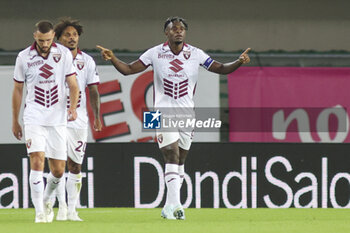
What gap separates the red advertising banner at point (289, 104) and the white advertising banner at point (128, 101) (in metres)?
0.30

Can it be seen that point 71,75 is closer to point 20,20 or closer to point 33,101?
point 33,101

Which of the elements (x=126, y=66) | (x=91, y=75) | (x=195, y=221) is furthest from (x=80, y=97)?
(x=195, y=221)

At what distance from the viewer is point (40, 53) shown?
1237 centimetres

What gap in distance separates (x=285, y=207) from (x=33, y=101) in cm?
491

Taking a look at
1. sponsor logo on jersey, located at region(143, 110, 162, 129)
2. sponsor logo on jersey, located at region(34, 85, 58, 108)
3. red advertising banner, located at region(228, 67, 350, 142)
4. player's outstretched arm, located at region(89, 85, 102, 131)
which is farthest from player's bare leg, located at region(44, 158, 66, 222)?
red advertising banner, located at region(228, 67, 350, 142)

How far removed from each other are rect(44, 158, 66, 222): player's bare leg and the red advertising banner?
13.9 feet

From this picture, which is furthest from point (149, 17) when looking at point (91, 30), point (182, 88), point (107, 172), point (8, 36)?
point (182, 88)

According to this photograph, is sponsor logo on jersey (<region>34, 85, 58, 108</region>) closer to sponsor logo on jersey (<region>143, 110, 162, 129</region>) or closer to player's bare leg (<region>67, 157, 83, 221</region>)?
player's bare leg (<region>67, 157, 83, 221</region>)

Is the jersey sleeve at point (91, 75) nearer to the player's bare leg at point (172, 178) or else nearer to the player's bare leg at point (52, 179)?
the player's bare leg at point (172, 178)

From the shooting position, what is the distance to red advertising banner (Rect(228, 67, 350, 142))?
1648cm

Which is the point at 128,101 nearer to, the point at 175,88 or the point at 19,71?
the point at 175,88

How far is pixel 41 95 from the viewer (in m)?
12.4

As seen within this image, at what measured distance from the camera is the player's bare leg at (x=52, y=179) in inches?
498

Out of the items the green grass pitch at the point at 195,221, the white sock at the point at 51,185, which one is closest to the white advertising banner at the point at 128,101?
the green grass pitch at the point at 195,221
